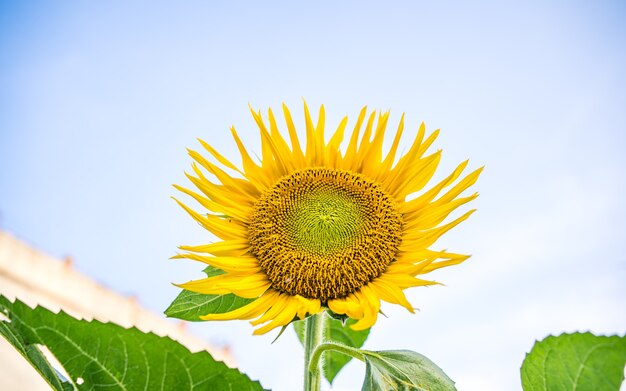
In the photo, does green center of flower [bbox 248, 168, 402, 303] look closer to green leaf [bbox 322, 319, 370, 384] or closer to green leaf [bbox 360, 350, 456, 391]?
green leaf [bbox 322, 319, 370, 384]

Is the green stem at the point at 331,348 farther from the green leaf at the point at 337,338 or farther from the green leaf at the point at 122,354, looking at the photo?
the green leaf at the point at 337,338

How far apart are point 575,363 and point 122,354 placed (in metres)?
0.49

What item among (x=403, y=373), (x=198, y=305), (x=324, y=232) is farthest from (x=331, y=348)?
(x=324, y=232)

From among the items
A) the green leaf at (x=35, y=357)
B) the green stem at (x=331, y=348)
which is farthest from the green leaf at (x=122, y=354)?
the green stem at (x=331, y=348)

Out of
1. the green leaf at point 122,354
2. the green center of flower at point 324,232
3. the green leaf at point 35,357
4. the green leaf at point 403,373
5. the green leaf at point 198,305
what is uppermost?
the green center of flower at point 324,232

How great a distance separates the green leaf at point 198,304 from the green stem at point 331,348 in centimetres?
19

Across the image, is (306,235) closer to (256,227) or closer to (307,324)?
(256,227)

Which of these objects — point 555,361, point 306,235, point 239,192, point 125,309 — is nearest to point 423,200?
point 306,235

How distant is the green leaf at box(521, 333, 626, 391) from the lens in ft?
2.46

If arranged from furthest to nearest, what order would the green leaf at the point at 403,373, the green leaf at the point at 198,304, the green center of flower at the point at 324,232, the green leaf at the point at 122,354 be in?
the green center of flower at the point at 324,232 → the green leaf at the point at 198,304 → the green leaf at the point at 403,373 → the green leaf at the point at 122,354

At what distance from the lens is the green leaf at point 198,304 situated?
1.03m

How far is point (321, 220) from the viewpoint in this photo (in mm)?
1247

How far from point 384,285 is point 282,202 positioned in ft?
0.84

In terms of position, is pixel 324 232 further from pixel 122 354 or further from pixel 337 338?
pixel 122 354
